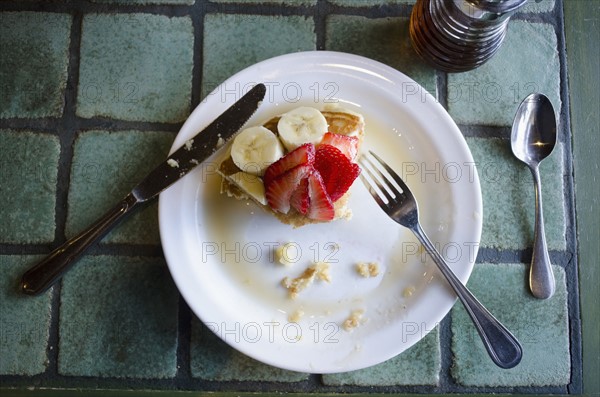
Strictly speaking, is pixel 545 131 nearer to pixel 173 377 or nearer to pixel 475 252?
pixel 475 252

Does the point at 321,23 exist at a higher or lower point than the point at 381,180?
higher

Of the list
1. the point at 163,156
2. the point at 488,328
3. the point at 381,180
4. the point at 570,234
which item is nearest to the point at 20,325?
the point at 163,156

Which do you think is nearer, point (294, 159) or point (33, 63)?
point (294, 159)

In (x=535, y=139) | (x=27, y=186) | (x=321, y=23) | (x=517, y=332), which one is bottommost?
(x=517, y=332)

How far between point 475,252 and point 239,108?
0.50m

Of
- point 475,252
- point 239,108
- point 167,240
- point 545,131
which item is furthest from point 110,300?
point 545,131

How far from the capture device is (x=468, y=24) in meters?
1.11

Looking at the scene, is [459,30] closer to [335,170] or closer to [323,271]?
[335,170]

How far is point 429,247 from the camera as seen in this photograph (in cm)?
111

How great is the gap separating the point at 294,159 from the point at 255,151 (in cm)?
8

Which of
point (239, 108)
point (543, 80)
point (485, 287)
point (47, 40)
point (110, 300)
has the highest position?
point (47, 40)

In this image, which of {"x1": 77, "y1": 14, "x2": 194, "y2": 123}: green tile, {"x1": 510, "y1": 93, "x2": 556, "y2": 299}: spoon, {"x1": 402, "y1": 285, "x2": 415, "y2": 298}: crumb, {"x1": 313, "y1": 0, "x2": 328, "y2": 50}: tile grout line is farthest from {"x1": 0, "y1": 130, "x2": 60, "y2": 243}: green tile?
{"x1": 510, "y1": 93, "x2": 556, "y2": 299}: spoon

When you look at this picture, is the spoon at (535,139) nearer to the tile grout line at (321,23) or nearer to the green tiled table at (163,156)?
the green tiled table at (163,156)

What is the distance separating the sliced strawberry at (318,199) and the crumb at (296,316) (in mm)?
183
